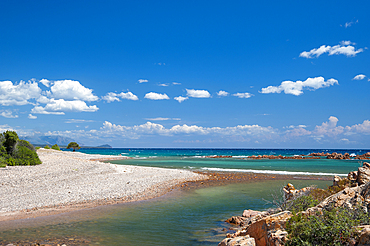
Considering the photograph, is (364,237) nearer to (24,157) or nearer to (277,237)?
(277,237)

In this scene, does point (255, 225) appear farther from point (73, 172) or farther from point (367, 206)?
point (73, 172)

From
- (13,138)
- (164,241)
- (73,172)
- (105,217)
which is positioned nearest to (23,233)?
(105,217)

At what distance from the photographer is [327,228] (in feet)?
17.9

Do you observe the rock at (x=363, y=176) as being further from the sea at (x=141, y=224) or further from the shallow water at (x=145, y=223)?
the shallow water at (x=145, y=223)

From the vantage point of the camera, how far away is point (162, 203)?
16.5 m

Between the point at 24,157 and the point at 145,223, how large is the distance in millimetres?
23906

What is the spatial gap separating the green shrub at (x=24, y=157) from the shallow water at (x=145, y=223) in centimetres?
1948

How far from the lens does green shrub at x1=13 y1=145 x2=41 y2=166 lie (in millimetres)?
28203

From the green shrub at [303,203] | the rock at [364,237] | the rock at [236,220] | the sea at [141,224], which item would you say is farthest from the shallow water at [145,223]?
the rock at [364,237]

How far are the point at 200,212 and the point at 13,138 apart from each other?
26.6m

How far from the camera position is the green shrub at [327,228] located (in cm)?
527

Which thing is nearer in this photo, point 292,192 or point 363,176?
point 363,176

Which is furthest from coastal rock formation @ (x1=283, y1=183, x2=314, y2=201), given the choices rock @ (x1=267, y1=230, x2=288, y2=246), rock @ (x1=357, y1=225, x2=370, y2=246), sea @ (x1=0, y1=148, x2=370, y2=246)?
rock @ (x1=357, y1=225, x2=370, y2=246)

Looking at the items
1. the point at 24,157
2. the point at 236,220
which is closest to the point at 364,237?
the point at 236,220
